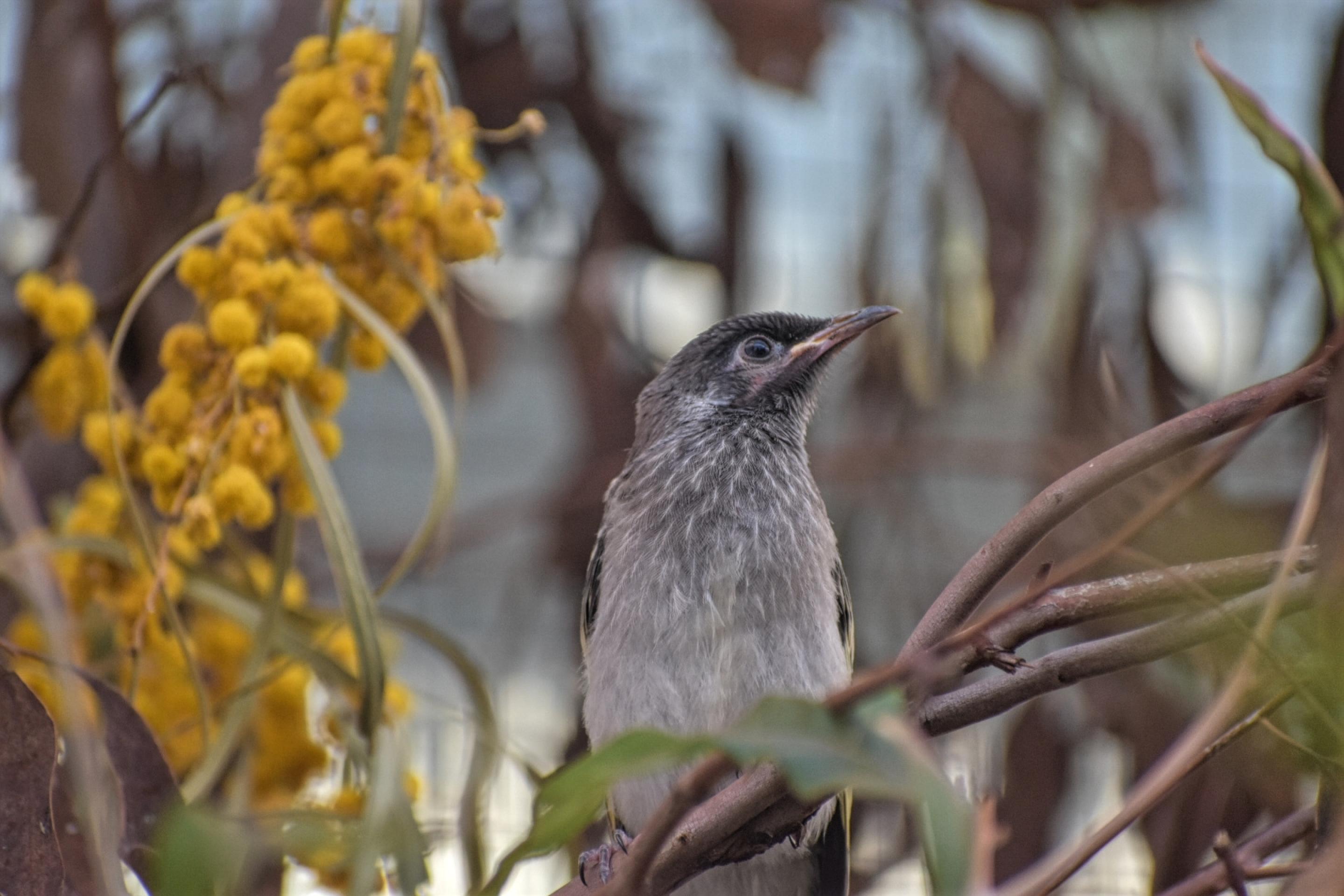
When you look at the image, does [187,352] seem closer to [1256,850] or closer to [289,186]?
[289,186]

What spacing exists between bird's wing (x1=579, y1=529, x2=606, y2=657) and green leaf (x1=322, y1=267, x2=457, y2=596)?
1.66 feet

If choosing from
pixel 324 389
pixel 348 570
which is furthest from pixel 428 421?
pixel 348 570

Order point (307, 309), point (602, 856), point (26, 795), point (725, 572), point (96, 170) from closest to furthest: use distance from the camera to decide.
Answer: point (26, 795) → point (307, 309) → point (96, 170) → point (725, 572) → point (602, 856)

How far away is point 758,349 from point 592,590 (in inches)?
15.7

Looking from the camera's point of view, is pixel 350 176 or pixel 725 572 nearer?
pixel 350 176

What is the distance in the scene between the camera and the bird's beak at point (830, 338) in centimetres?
192

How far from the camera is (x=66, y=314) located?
145 cm

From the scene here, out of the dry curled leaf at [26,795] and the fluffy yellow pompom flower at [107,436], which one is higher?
the fluffy yellow pompom flower at [107,436]

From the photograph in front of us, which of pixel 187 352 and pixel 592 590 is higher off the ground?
pixel 187 352

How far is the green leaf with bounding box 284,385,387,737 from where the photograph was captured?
1173 millimetres

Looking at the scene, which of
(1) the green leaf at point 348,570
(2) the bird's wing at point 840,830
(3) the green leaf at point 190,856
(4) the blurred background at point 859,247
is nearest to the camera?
(3) the green leaf at point 190,856

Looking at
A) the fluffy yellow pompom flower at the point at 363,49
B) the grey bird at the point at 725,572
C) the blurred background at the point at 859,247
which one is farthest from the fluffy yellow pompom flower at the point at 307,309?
the blurred background at the point at 859,247

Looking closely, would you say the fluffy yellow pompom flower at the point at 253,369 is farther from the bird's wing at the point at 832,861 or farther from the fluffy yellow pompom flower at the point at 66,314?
the bird's wing at the point at 832,861

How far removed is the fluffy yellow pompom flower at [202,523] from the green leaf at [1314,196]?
2.69 feet
